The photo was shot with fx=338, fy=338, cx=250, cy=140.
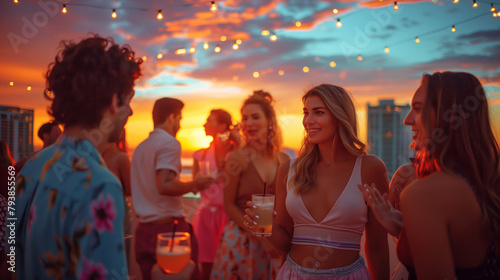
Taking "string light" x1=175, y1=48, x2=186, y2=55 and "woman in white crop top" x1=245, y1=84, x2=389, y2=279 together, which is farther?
"string light" x1=175, y1=48, x2=186, y2=55

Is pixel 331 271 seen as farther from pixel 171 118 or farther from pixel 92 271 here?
pixel 171 118

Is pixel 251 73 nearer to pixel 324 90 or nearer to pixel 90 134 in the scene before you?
pixel 324 90

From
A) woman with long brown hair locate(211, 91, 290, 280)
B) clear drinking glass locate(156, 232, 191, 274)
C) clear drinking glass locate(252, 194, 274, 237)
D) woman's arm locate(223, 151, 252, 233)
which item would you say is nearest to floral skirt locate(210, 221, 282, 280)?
woman with long brown hair locate(211, 91, 290, 280)

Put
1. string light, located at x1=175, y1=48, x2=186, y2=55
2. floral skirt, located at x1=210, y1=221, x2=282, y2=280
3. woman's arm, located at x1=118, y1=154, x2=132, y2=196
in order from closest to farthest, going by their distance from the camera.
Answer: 1. floral skirt, located at x1=210, y1=221, x2=282, y2=280
2. woman's arm, located at x1=118, y1=154, x2=132, y2=196
3. string light, located at x1=175, y1=48, x2=186, y2=55

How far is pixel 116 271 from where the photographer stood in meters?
0.90

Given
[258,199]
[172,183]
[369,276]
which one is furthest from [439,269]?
[172,183]

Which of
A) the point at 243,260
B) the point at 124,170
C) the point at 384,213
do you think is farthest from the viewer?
the point at 124,170

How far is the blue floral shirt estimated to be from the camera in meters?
0.88

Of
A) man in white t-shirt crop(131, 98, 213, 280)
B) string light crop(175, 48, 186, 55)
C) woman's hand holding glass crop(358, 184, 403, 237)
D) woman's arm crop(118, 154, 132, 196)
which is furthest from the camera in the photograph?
string light crop(175, 48, 186, 55)

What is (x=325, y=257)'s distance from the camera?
5.23ft

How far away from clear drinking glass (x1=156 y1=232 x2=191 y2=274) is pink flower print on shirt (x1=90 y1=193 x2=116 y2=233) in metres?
0.34

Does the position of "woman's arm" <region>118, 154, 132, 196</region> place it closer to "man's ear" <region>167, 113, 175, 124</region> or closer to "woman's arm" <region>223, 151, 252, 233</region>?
"man's ear" <region>167, 113, 175, 124</region>

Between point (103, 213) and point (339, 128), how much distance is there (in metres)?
1.27

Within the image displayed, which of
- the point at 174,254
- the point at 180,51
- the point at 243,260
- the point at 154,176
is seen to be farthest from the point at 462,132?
the point at 180,51
